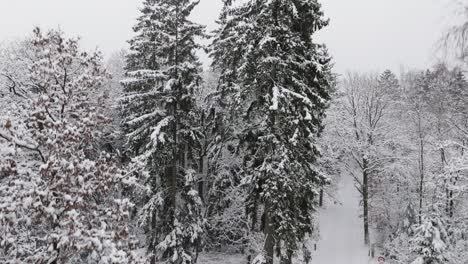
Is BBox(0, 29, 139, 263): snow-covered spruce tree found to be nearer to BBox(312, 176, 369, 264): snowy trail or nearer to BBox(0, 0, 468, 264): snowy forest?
BBox(0, 0, 468, 264): snowy forest

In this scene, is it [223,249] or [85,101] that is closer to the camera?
[85,101]

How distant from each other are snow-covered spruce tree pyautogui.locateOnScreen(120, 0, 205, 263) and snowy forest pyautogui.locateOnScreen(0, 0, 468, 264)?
0.08m

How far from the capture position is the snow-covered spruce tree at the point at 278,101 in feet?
47.4

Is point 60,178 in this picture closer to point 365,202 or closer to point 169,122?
point 169,122

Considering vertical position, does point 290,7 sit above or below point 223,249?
above

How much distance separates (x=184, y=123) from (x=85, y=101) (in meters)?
9.91

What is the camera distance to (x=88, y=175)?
7.09 metres

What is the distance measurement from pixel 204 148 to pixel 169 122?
23.9 ft

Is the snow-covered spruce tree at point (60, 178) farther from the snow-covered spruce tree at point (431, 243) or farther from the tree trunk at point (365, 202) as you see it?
the tree trunk at point (365, 202)

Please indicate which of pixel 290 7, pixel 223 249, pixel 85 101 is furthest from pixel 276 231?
pixel 223 249

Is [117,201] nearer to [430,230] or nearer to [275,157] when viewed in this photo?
[275,157]

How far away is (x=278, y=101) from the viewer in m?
14.1

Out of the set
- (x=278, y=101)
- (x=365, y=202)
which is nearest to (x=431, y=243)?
(x=278, y=101)

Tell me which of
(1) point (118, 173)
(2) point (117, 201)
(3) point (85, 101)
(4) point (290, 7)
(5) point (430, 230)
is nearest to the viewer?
(2) point (117, 201)
